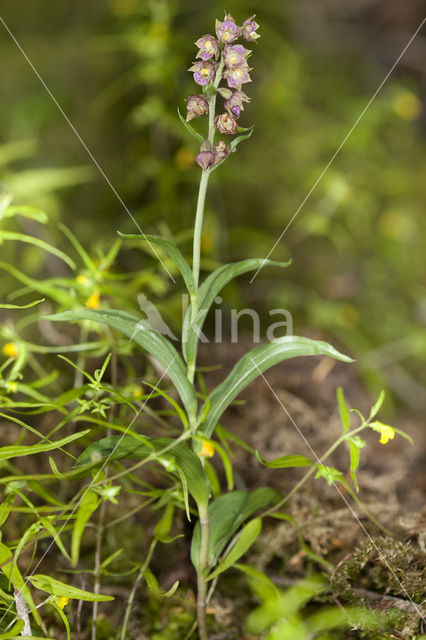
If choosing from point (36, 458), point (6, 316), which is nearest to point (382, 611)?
point (36, 458)

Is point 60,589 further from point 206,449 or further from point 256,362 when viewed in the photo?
point 256,362

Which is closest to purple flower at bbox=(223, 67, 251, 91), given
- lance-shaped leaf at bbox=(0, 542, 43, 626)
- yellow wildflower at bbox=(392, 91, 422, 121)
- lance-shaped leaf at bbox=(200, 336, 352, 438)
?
lance-shaped leaf at bbox=(200, 336, 352, 438)

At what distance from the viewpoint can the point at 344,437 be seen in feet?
2.61

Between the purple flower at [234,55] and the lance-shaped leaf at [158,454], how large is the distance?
0.52 meters

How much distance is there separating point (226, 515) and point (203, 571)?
0.10 meters

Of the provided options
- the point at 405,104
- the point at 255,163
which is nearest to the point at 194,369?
the point at 255,163

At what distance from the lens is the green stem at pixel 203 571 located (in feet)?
2.71

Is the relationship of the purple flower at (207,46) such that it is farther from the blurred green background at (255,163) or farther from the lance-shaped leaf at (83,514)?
the blurred green background at (255,163)

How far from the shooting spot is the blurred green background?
5.90 feet

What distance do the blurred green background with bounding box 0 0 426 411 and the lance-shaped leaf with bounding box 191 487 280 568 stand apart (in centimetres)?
87

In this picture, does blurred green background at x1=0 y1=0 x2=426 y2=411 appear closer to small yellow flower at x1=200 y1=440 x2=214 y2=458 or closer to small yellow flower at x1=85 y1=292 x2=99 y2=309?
small yellow flower at x1=85 y1=292 x2=99 y2=309

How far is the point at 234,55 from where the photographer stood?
27.7 inches

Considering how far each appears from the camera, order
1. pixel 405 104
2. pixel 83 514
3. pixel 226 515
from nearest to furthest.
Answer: pixel 83 514, pixel 226 515, pixel 405 104

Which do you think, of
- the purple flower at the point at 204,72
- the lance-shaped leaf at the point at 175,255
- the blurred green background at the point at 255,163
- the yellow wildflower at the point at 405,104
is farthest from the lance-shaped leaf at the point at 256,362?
the yellow wildflower at the point at 405,104
